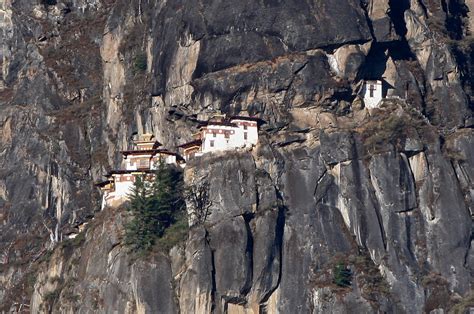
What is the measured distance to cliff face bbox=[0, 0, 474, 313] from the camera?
4975 inches

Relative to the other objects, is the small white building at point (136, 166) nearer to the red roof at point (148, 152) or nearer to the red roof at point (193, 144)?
the red roof at point (148, 152)

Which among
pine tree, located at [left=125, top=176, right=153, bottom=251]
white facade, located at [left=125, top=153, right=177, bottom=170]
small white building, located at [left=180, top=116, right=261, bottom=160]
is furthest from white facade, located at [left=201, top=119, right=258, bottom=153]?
pine tree, located at [left=125, top=176, right=153, bottom=251]

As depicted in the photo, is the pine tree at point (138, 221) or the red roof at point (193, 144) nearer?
the pine tree at point (138, 221)

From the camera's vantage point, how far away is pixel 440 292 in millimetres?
127562

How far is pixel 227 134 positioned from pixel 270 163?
3.42 metres

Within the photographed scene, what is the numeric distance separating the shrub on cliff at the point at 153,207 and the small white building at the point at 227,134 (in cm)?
264

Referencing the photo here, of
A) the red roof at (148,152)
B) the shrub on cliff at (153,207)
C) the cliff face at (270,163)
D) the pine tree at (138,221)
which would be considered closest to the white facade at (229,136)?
the cliff face at (270,163)

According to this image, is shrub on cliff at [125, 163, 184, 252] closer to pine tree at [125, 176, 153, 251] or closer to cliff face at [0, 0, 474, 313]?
pine tree at [125, 176, 153, 251]

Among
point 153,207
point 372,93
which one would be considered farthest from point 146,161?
point 372,93

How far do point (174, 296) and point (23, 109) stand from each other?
3082cm

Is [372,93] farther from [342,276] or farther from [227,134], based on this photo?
[342,276]

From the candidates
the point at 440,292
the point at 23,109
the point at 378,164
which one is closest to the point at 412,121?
the point at 378,164

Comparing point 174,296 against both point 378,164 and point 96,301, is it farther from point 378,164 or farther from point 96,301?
point 378,164

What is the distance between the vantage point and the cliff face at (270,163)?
415ft
